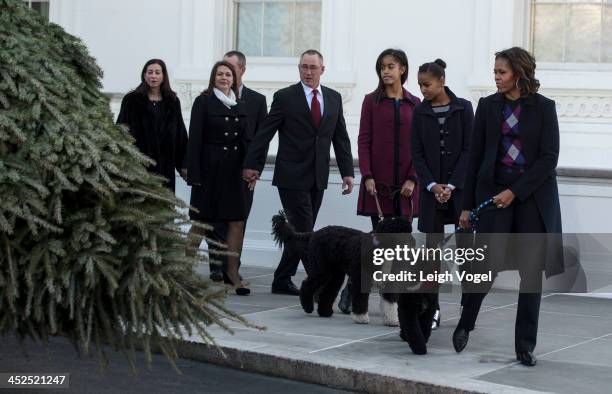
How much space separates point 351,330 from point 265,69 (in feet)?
15.7

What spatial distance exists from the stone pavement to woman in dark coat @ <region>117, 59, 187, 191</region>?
1.62 m

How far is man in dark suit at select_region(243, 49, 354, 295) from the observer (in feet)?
34.3

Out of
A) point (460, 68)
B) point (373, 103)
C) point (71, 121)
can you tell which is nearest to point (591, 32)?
point (460, 68)

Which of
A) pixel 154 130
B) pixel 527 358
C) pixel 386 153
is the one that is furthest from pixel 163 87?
pixel 527 358

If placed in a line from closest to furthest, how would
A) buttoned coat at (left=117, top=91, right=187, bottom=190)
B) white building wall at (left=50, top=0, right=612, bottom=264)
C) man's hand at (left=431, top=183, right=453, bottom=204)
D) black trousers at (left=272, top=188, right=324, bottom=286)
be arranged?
man's hand at (left=431, top=183, right=453, bottom=204) → black trousers at (left=272, top=188, right=324, bottom=286) → buttoned coat at (left=117, top=91, right=187, bottom=190) → white building wall at (left=50, top=0, right=612, bottom=264)

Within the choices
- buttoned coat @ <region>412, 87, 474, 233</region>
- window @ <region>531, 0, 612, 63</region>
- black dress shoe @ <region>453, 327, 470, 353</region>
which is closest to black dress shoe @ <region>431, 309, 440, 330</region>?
buttoned coat @ <region>412, 87, 474, 233</region>

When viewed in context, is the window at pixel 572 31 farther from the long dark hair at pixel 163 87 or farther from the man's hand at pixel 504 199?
the man's hand at pixel 504 199

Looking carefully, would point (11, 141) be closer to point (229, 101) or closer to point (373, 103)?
point (373, 103)

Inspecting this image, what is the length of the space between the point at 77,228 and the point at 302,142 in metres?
4.67

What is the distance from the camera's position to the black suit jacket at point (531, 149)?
762 centimetres

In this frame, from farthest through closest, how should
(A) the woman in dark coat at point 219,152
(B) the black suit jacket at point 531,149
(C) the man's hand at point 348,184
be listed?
1. (A) the woman in dark coat at point 219,152
2. (C) the man's hand at point 348,184
3. (B) the black suit jacket at point 531,149

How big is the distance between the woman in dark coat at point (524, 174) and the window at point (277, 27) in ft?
18.0

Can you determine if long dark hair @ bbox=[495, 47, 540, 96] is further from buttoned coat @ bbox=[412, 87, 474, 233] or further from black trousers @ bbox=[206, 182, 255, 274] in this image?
black trousers @ bbox=[206, 182, 255, 274]

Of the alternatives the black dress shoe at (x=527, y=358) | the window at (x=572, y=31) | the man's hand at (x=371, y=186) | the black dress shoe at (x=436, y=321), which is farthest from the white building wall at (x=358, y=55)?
the black dress shoe at (x=527, y=358)
